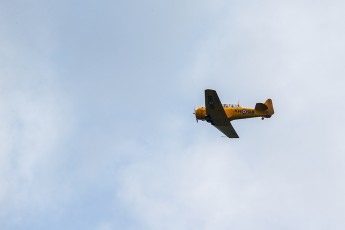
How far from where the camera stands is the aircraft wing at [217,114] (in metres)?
70.4

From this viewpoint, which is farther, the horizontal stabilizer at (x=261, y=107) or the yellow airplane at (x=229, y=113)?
the horizontal stabilizer at (x=261, y=107)

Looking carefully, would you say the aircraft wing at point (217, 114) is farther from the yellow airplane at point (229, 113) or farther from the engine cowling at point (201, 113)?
the engine cowling at point (201, 113)

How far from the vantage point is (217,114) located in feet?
239

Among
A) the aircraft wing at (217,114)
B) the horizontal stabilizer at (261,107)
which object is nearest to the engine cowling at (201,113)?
the aircraft wing at (217,114)

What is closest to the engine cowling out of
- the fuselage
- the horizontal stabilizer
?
the fuselage

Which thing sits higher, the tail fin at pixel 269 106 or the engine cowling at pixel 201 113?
the engine cowling at pixel 201 113

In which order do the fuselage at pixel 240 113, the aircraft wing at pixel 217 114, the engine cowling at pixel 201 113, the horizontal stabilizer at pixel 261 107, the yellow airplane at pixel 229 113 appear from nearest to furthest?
the aircraft wing at pixel 217 114 < the yellow airplane at pixel 229 113 < the engine cowling at pixel 201 113 < the horizontal stabilizer at pixel 261 107 < the fuselage at pixel 240 113

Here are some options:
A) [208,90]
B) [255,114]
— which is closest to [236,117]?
[255,114]

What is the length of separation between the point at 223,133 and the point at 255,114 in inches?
194

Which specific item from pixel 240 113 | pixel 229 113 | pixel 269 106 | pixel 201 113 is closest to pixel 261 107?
pixel 269 106

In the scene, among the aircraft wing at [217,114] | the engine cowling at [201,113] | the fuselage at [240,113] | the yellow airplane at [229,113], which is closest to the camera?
the aircraft wing at [217,114]

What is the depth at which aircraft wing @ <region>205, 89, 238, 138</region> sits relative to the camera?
70.4 metres

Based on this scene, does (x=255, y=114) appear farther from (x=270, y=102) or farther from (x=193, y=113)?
(x=193, y=113)

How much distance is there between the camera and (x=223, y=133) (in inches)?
3066
